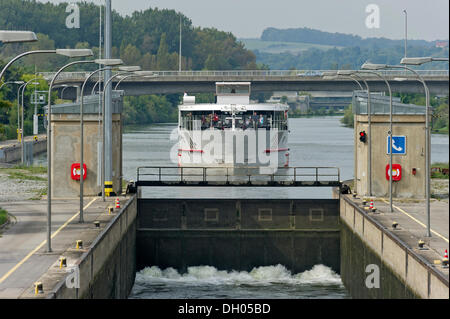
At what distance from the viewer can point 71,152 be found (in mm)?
50531

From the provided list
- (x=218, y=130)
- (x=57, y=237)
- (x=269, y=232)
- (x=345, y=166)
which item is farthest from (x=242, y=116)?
(x=57, y=237)

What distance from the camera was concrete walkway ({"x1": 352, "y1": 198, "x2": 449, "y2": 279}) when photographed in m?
34.0

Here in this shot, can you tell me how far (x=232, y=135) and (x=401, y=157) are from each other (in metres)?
27.5

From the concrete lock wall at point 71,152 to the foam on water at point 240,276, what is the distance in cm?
570

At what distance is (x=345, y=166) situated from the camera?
92562 mm

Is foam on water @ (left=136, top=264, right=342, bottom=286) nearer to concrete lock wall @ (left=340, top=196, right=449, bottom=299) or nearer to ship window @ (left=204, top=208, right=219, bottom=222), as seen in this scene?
concrete lock wall @ (left=340, top=196, right=449, bottom=299)

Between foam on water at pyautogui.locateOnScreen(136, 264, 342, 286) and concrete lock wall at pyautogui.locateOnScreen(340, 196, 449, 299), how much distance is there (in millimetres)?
1452

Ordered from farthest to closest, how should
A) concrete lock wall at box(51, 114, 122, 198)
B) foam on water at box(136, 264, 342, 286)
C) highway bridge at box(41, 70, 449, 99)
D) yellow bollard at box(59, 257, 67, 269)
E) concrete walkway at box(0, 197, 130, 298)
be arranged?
highway bridge at box(41, 70, 449, 99)
concrete lock wall at box(51, 114, 122, 198)
foam on water at box(136, 264, 342, 286)
yellow bollard at box(59, 257, 67, 269)
concrete walkway at box(0, 197, 130, 298)

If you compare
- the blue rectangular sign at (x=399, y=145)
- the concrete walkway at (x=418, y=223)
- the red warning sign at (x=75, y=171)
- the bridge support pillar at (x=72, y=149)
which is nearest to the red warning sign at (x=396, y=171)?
the blue rectangular sign at (x=399, y=145)

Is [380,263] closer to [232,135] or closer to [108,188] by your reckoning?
[108,188]

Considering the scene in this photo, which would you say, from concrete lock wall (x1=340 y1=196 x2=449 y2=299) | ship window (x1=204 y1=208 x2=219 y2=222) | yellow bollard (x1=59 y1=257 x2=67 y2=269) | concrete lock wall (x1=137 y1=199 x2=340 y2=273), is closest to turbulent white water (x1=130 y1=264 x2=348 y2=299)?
concrete lock wall (x1=137 y1=199 x2=340 y2=273)

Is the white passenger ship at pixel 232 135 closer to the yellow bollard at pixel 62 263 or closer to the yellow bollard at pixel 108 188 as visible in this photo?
the yellow bollard at pixel 108 188
